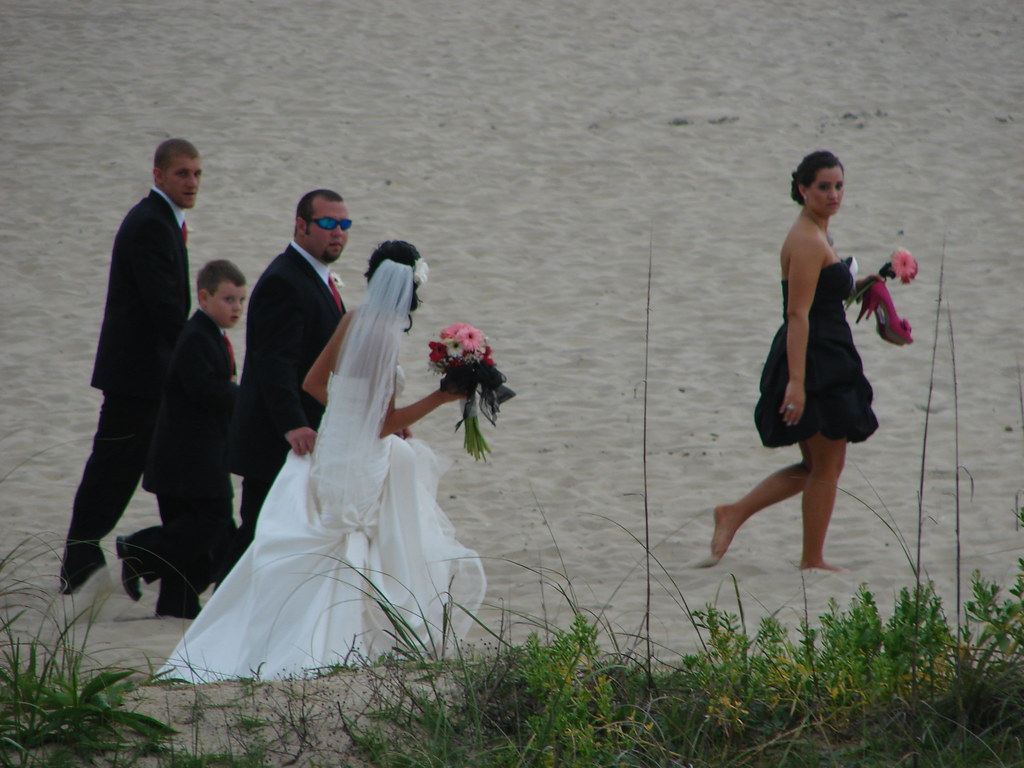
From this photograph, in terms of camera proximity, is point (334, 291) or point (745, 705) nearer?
point (745, 705)

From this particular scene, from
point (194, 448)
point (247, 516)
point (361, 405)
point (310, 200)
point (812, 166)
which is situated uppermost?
point (812, 166)

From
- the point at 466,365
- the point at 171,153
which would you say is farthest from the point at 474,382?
the point at 171,153

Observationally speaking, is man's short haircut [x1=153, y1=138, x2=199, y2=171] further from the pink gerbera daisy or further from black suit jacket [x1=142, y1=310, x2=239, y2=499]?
the pink gerbera daisy

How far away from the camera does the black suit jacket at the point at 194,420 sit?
514 cm

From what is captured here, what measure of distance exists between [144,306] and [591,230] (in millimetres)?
7057

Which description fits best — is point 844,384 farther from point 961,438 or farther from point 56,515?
point 56,515

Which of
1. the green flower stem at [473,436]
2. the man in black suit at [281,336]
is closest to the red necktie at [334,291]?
the man in black suit at [281,336]

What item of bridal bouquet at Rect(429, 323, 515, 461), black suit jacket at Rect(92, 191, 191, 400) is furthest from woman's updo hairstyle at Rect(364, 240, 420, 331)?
black suit jacket at Rect(92, 191, 191, 400)

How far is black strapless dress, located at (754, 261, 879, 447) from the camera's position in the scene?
5438mm

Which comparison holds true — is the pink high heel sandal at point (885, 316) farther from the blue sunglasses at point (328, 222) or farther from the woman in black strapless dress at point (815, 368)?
the blue sunglasses at point (328, 222)

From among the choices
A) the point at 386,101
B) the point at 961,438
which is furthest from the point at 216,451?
the point at 386,101

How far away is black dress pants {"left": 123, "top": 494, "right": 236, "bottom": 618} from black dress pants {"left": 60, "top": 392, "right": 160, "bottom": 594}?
23 cm

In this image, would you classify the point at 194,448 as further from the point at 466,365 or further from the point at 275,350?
the point at 466,365

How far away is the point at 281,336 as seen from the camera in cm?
478
